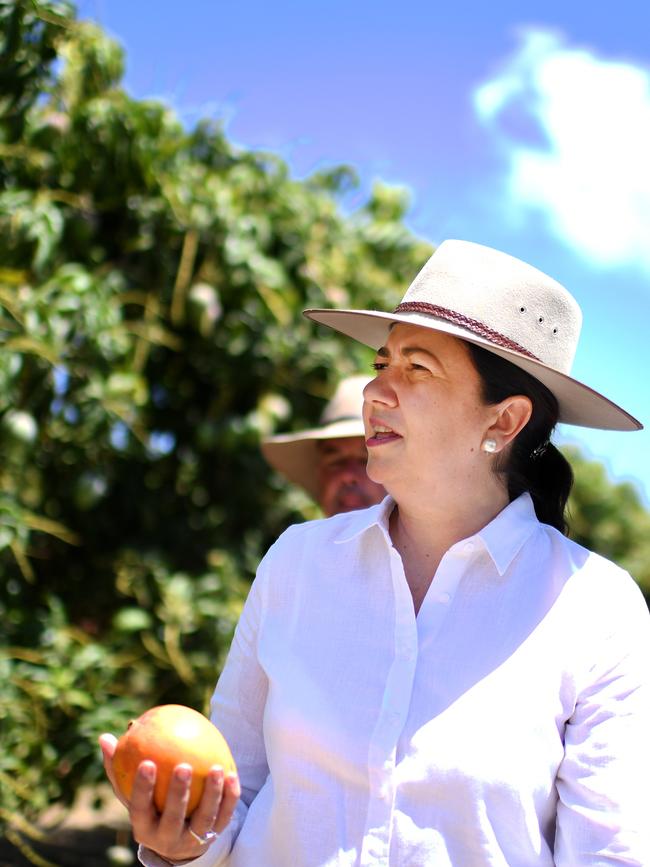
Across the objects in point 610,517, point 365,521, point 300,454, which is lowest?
point 365,521

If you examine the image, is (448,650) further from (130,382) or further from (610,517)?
(610,517)

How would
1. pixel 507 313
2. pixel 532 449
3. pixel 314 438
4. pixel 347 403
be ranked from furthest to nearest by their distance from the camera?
pixel 347 403 < pixel 314 438 < pixel 532 449 < pixel 507 313

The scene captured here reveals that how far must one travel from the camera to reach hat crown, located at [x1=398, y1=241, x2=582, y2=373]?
1.60 metres

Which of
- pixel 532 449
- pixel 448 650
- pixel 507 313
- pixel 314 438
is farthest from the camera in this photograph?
pixel 314 438

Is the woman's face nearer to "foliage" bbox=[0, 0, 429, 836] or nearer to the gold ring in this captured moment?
the gold ring

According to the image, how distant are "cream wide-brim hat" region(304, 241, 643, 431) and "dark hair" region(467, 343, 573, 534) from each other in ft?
0.08

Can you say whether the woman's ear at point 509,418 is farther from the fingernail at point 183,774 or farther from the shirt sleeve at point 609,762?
the fingernail at point 183,774

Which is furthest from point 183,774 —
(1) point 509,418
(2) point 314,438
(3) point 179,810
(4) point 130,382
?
(4) point 130,382

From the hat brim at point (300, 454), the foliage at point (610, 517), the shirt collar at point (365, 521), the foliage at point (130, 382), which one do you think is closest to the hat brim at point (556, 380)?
the shirt collar at point (365, 521)

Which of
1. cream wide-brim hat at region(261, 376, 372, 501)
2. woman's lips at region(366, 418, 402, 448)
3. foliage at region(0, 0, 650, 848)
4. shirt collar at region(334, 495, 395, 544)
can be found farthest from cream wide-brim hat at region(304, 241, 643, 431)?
cream wide-brim hat at region(261, 376, 372, 501)

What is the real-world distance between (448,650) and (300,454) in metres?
1.87

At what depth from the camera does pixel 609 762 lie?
1388 millimetres

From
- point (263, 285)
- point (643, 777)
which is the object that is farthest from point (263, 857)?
point (263, 285)

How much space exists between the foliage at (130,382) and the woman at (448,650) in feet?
4.41
